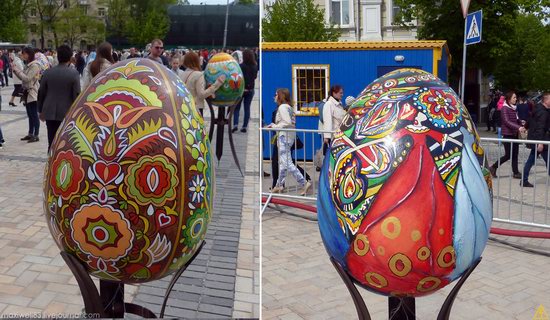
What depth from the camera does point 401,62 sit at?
10789 mm

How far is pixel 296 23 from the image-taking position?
66.3ft

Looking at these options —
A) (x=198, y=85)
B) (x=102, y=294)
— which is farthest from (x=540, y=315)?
(x=198, y=85)

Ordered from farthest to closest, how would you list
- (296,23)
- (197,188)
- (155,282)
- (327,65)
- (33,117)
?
(296,23)
(327,65)
(33,117)
(155,282)
(197,188)

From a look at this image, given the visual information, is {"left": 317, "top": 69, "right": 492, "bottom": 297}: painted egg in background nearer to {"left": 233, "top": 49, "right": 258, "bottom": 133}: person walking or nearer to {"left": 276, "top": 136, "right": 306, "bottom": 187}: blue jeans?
{"left": 276, "top": 136, "right": 306, "bottom": 187}: blue jeans

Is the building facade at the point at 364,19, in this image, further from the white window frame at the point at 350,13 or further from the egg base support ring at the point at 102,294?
the egg base support ring at the point at 102,294

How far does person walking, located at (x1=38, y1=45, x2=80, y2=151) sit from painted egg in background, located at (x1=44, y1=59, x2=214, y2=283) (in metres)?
4.52

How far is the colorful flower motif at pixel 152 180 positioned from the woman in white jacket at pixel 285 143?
5.16 meters

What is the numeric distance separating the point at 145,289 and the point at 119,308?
1.50 meters

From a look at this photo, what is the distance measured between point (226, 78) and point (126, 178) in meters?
5.55

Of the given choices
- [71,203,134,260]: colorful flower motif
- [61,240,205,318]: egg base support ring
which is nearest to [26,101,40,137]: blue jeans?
[61,240,205,318]: egg base support ring

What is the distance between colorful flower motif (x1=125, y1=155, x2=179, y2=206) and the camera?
2.38 meters

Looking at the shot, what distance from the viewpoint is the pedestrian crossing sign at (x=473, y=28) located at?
7620 mm

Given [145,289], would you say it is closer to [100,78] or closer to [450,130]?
[100,78]

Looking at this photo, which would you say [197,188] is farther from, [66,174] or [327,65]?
[327,65]
